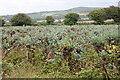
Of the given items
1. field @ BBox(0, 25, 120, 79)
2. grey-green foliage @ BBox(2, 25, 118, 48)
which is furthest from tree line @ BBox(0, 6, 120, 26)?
field @ BBox(0, 25, 120, 79)

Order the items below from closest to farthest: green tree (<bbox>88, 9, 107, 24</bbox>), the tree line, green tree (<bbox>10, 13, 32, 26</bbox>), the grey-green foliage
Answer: the grey-green foliage → green tree (<bbox>10, 13, 32, 26</bbox>) → the tree line → green tree (<bbox>88, 9, 107, 24</bbox>)

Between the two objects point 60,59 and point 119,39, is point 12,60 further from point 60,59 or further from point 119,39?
point 119,39

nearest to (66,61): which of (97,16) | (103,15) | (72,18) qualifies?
(97,16)

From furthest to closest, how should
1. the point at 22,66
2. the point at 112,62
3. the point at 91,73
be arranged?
the point at 22,66 < the point at 91,73 < the point at 112,62

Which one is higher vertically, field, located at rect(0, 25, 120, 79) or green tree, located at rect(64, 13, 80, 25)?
field, located at rect(0, 25, 120, 79)

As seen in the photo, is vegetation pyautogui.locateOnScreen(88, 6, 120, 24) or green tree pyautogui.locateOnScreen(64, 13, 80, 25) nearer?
vegetation pyautogui.locateOnScreen(88, 6, 120, 24)

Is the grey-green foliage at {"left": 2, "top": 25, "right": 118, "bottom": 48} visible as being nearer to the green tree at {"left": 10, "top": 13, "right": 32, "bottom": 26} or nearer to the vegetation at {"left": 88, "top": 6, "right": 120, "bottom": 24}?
the green tree at {"left": 10, "top": 13, "right": 32, "bottom": 26}

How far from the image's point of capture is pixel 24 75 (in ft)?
15.8

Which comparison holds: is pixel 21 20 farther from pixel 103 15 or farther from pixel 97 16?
pixel 103 15

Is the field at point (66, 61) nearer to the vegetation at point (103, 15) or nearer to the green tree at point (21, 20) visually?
the green tree at point (21, 20)

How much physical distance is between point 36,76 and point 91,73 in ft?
5.39

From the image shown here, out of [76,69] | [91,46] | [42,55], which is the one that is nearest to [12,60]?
[42,55]

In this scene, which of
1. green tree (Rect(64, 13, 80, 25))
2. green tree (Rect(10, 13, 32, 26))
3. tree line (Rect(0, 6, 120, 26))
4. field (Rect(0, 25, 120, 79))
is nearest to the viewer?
field (Rect(0, 25, 120, 79))

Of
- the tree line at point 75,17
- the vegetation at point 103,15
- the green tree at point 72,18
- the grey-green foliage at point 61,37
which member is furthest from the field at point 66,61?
the green tree at point 72,18
